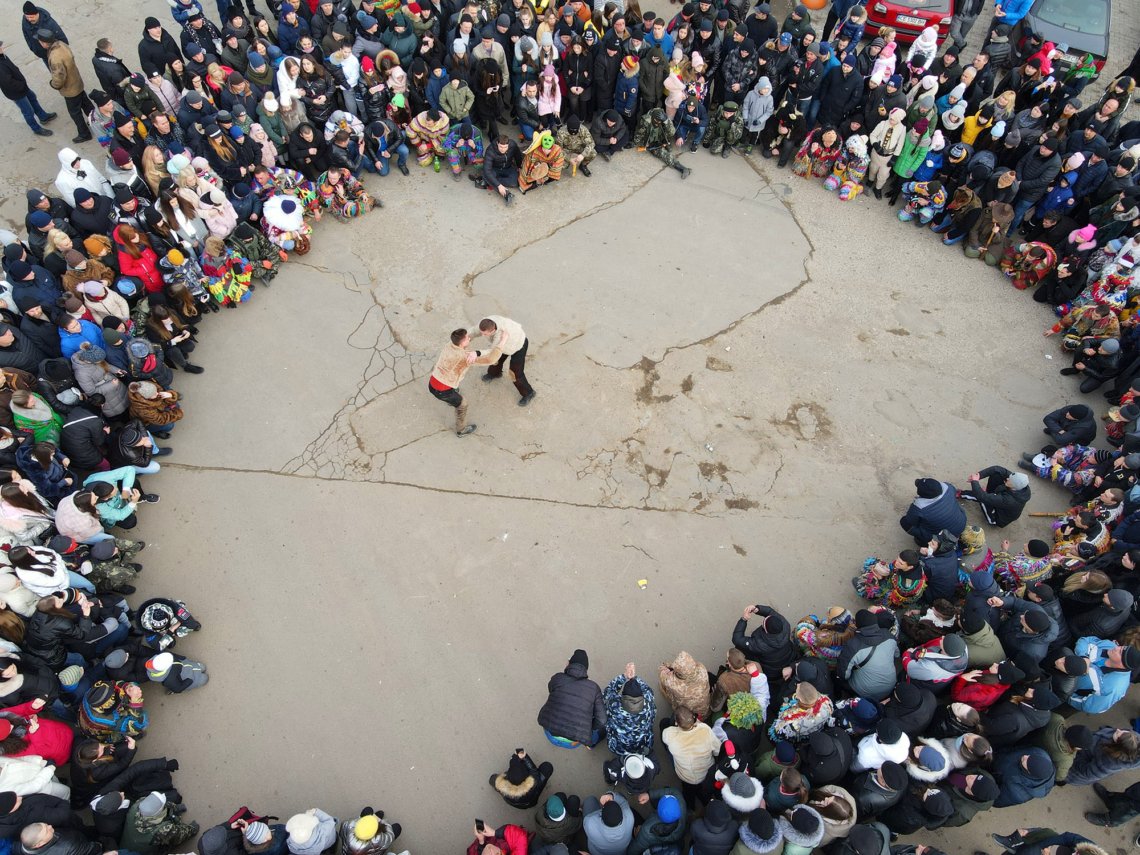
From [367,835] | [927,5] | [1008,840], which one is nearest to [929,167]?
[927,5]

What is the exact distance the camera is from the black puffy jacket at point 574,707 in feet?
18.2

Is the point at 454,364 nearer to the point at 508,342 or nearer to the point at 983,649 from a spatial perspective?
the point at 508,342

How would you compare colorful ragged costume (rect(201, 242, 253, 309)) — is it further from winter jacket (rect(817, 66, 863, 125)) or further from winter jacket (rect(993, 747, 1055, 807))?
winter jacket (rect(993, 747, 1055, 807))

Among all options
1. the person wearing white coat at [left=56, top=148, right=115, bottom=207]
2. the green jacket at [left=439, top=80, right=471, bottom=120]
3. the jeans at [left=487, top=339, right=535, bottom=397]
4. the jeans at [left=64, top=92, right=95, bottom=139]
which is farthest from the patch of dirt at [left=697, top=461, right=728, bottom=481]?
the jeans at [left=64, top=92, right=95, bottom=139]

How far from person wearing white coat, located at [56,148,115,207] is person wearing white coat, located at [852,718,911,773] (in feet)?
30.2

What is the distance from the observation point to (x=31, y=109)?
9.78 meters

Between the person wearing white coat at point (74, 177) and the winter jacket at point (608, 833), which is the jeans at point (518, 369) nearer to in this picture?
the winter jacket at point (608, 833)

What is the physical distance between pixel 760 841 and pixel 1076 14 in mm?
13353

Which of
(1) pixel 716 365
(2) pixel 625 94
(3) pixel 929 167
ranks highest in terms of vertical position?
(2) pixel 625 94

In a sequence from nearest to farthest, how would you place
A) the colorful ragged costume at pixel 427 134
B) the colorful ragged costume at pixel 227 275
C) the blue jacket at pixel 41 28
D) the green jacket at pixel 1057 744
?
the green jacket at pixel 1057 744
the colorful ragged costume at pixel 227 275
the blue jacket at pixel 41 28
the colorful ragged costume at pixel 427 134

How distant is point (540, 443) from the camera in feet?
25.5

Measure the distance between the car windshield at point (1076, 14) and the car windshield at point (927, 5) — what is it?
152 centimetres

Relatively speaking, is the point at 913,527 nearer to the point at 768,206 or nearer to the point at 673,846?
the point at 673,846

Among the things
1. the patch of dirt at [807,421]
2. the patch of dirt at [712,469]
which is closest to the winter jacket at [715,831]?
the patch of dirt at [712,469]
